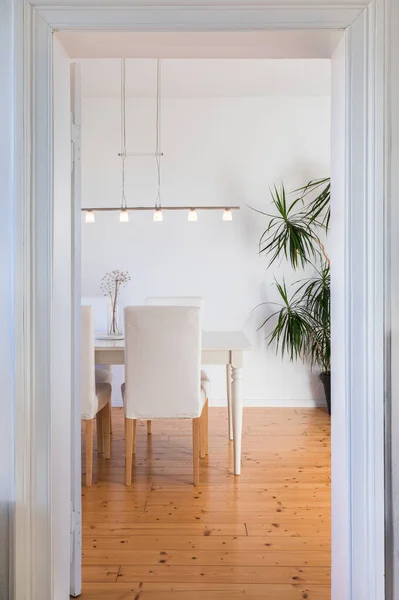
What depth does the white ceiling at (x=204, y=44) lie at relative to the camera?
126cm

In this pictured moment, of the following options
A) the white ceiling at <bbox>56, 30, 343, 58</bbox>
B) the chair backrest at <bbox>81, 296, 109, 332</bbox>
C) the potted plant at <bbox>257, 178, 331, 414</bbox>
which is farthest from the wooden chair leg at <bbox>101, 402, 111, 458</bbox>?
the white ceiling at <bbox>56, 30, 343, 58</bbox>

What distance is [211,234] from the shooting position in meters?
4.45

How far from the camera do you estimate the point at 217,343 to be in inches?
121

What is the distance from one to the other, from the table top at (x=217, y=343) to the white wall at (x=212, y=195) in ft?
3.41

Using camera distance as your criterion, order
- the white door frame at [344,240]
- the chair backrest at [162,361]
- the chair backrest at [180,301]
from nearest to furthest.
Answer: the white door frame at [344,240]
the chair backrest at [162,361]
the chair backrest at [180,301]

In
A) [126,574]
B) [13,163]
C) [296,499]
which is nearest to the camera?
[13,163]

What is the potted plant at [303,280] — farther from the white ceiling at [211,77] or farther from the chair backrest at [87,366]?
the chair backrest at [87,366]

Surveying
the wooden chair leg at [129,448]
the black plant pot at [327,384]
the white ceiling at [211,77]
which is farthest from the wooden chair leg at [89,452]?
the white ceiling at [211,77]

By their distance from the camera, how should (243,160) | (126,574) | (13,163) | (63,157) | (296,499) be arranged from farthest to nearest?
1. (243,160)
2. (296,499)
3. (126,574)
4. (63,157)
5. (13,163)

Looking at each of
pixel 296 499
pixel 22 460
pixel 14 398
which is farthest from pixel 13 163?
pixel 296 499

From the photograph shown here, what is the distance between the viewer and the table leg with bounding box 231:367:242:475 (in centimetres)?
283

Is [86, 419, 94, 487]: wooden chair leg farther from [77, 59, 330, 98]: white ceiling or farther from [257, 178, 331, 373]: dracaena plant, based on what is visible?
[77, 59, 330, 98]: white ceiling

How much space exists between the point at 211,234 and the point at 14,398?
340cm

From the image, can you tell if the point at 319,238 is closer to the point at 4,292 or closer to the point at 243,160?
the point at 243,160
